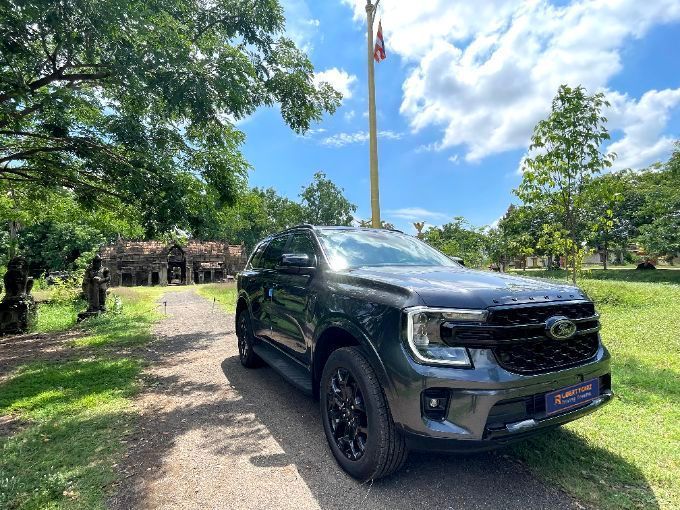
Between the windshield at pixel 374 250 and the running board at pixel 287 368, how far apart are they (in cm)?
111

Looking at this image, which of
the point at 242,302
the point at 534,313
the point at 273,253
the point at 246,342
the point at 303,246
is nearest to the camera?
the point at 534,313

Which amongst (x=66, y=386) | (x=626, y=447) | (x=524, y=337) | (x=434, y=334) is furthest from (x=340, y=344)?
(x=66, y=386)

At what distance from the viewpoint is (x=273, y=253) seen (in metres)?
5.21

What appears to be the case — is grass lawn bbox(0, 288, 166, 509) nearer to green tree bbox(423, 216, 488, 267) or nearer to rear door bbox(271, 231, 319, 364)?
rear door bbox(271, 231, 319, 364)

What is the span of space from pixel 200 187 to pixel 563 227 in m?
9.02

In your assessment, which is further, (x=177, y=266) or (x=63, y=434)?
(x=177, y=266)

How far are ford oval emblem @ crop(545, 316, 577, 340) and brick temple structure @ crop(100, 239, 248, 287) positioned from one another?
134 ft

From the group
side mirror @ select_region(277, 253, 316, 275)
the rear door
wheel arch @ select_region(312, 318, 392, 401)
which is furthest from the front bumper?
side mirror @ select_region(277, 253, 316, 275)

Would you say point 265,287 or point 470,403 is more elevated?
point 265,287

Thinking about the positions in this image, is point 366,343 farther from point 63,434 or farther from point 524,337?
point 63,434

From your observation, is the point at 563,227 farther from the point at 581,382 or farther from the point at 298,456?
the point at 298,456

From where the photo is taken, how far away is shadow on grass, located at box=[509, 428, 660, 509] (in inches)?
103

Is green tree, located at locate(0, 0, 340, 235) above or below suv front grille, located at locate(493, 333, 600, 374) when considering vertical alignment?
above

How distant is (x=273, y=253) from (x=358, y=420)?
283 cm
